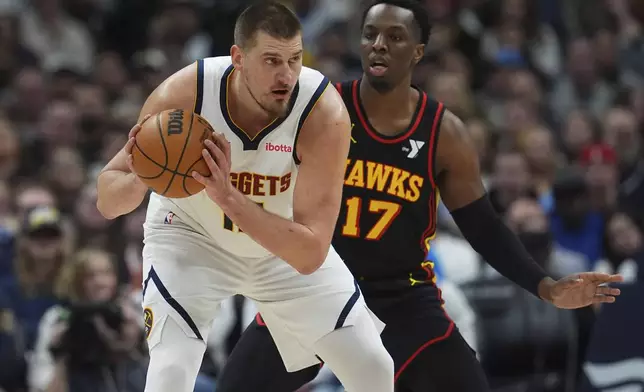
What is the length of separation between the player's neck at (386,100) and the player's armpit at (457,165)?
0.21m

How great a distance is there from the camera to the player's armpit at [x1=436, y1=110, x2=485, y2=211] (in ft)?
17.3

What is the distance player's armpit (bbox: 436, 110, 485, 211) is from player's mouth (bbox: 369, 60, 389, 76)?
0.35 meters

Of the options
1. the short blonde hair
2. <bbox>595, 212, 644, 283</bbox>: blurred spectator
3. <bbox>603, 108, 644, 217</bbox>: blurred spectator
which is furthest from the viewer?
<bbox>603, 108, 644, 217</bbox>: blurred spectator

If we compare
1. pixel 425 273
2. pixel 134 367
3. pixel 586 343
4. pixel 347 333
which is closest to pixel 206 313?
pixel 347 333

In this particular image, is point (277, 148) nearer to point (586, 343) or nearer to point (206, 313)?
point (206, 313)

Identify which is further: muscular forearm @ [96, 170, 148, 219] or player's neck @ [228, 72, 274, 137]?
player's neck @ [228, 72, 274, 137]

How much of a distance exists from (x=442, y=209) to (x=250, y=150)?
15.6ft

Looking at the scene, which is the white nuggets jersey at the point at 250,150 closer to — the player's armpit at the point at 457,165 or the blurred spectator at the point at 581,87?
the player's armpit at the point at 457,165

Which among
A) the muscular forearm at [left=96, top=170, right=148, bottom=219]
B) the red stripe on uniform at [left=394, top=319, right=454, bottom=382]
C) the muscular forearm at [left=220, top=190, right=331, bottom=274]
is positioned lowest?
the red stripe on uniform at [left=394, top=319, right=454, bottom=382]

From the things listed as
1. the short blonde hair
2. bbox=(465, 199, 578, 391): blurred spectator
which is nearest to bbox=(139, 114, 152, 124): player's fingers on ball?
the short blonde hair

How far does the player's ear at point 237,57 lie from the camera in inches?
177

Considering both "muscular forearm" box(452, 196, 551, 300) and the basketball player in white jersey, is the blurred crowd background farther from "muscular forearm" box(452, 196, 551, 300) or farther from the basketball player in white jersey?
the basketball player in white jersey

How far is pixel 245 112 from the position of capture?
4.62 metres

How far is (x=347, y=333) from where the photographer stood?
15.3ft
